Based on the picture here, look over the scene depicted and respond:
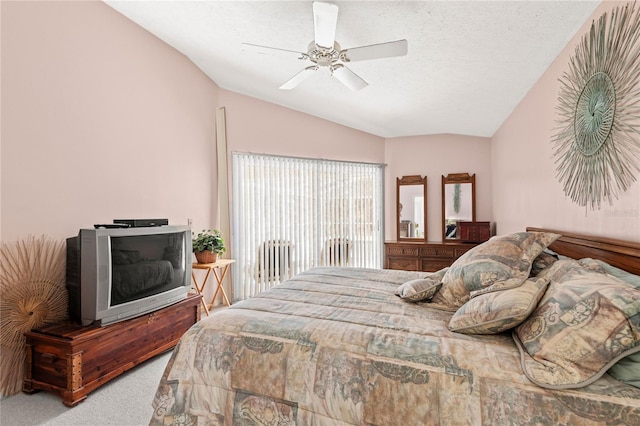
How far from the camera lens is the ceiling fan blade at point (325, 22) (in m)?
1.83

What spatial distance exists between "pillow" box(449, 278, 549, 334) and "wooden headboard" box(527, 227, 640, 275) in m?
0.35

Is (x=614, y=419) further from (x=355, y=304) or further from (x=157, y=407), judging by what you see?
(x=157, y=407)

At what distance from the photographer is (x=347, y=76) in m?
2.66

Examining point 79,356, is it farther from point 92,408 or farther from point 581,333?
point 581,333

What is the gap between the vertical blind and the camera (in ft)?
14.4

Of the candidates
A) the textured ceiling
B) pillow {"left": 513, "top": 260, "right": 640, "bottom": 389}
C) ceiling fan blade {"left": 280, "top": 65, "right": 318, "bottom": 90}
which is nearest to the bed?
pillow {"left": 513, "top": 260, "right": 640, "bottom": 389}

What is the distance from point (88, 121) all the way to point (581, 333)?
338cm

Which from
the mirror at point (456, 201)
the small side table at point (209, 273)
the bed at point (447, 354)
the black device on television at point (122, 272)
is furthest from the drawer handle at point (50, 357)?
the mirror at point (456, 201)

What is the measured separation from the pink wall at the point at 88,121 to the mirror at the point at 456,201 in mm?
3564

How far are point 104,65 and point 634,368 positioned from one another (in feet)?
12.4

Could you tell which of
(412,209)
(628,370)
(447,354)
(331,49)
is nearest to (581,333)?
(628,370)

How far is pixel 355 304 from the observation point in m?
1.85

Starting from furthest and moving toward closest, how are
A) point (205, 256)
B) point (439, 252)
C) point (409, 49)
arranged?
point (439, 252), point (205, 256), point (409, 49)

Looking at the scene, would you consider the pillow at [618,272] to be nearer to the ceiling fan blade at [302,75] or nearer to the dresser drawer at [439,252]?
the ceiling fan blade at [302,75]
